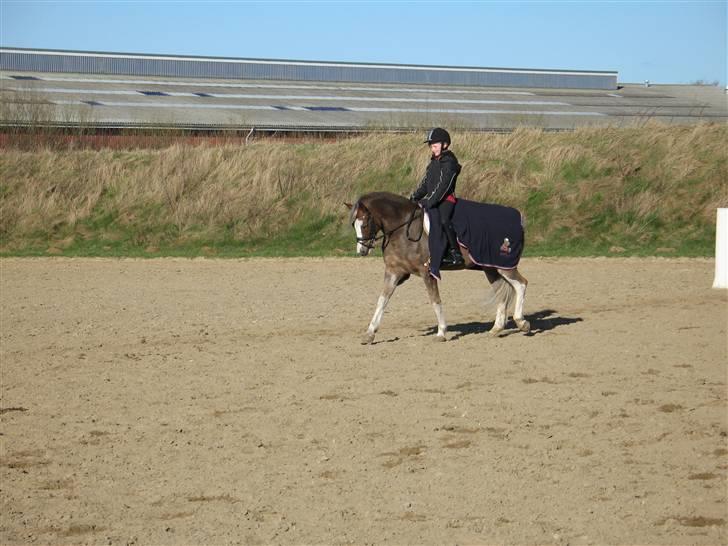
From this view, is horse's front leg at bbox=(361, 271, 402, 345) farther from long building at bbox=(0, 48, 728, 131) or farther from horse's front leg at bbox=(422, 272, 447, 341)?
long building at bbox=(0, 48, 728, 131)

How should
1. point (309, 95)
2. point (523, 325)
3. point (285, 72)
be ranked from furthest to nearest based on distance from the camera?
point (285, 72) → point (309, 95) → point (523, 325)

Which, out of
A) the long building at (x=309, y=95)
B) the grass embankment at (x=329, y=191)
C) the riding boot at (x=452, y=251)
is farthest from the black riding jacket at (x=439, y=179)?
the long building at (x=309, y=95)

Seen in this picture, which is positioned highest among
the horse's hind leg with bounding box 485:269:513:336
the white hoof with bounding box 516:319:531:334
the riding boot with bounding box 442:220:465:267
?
the riding boot with bounding box 442:220:465:267

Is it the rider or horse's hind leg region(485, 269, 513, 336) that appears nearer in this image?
the rider

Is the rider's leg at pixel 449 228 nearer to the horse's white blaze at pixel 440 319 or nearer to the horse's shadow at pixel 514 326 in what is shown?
the horse's white blaze at pixel 440 319

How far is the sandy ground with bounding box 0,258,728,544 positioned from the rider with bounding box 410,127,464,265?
1.35 meters

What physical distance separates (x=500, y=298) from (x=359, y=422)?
4.85 meters

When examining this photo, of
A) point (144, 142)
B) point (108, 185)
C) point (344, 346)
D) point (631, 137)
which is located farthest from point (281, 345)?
point (144, 142)

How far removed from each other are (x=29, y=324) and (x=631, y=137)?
19.4 meters

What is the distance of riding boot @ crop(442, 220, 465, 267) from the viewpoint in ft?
44.5

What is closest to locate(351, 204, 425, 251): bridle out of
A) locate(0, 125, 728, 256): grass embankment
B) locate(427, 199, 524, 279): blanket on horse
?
locate(427, 199, 524, 279): blanket on horse

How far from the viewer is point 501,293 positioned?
14398mm

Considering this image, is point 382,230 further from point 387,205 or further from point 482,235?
point 482,235

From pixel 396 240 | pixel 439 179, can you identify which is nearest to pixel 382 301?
pixel 396 240
